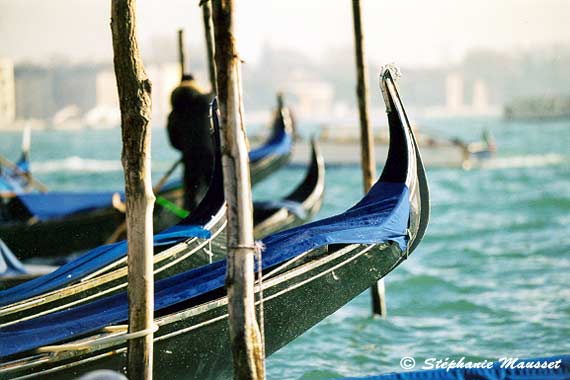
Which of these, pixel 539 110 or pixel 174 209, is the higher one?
pixel 174 209

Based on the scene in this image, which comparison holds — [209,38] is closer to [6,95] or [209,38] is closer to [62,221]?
[62,221]

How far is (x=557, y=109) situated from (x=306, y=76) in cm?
6029

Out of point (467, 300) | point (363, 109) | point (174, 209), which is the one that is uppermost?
point (363, 109)

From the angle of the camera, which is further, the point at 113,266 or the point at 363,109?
the point at 363,109

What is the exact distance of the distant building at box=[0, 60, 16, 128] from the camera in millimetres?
62463

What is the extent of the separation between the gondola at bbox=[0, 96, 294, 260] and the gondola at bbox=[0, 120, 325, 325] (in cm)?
204

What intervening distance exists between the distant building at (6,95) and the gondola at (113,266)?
56467 millimetres

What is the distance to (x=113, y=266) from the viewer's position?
4.12 m

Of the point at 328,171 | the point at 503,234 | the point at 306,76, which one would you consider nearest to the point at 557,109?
the point at 328,171

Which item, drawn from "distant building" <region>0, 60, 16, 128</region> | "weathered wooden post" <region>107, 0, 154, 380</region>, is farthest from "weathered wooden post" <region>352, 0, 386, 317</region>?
"distant building" <region>0, 60, 16, 128</region>

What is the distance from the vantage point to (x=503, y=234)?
35.2 ft

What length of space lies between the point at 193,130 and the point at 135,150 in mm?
3097

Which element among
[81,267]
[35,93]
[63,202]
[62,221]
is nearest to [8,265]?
[81,267]

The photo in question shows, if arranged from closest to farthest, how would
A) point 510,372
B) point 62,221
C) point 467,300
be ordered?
point 510,372 < point 467,300 < point 62,221
